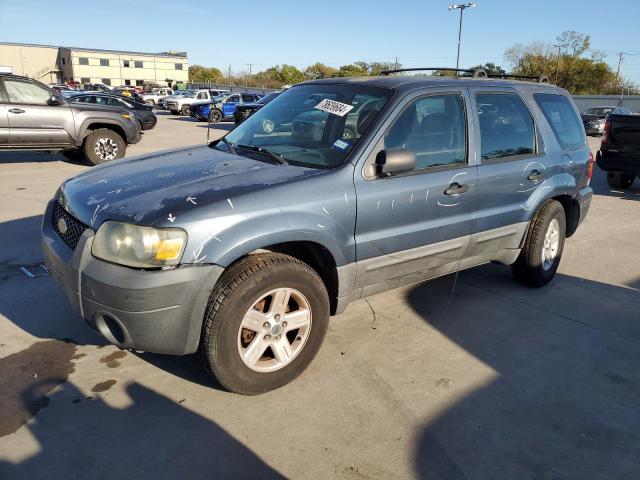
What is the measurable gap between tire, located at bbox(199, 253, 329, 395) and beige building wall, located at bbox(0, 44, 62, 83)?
90165 mm

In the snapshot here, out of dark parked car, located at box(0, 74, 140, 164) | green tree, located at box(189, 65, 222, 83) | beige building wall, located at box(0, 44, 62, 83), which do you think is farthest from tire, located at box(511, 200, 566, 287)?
green tree, located at box(189, 65, 222, 83)

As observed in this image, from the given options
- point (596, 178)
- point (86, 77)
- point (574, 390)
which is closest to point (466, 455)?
point (574, 390)

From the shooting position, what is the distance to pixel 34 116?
962cm

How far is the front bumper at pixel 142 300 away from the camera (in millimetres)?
2496

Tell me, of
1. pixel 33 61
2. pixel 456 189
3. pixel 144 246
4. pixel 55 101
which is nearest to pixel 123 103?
pixel 55 101

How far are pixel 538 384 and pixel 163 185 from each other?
2574 millimetres

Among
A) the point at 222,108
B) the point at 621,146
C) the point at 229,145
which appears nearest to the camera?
the point at 229,145

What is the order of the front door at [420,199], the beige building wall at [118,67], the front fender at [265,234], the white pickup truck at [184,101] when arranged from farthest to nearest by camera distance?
the beige building wall at [118,67]
the white pickup truck at [184,101]
the front door at [420,199]
the front fender at [265,234]

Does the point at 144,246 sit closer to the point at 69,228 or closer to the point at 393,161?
the point at 69,228

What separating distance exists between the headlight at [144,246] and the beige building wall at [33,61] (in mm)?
89974

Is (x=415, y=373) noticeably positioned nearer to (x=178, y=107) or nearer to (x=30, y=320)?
(x=30, y=320)

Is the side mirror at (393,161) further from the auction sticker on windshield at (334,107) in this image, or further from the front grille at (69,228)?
the front grille at (69,228)

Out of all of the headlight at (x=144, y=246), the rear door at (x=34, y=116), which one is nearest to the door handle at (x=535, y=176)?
the headlight at (x=144, y=246)

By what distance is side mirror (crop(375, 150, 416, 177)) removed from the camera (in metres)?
3.11
